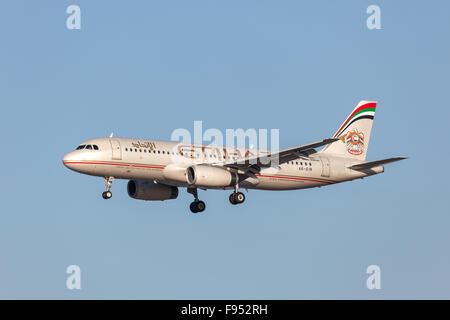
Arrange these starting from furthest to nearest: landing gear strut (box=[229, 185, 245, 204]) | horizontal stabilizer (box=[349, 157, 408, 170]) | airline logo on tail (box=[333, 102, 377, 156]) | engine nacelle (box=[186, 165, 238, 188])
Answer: airline logo on tail (box=[333, 102, 377, 156])
landing gear strut (box=[229, 185, 245, 204])
horizontal stabilizer (box=[349, 157, 408, 170])
engine nacelle (box=[186, 165, 238, 188])

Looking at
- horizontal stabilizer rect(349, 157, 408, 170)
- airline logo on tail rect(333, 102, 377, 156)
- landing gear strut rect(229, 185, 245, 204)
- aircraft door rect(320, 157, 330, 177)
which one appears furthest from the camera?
airline logo on tail rect(333, 102, 377, 156)

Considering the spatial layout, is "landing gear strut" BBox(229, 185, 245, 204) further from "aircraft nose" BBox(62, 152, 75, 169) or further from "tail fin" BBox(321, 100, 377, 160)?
"aircraft nose" BBox(62, 152, 75, 169)

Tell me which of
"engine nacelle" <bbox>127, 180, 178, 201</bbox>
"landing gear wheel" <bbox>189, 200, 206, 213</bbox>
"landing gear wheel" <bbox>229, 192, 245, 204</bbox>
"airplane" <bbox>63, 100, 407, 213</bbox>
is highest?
"airplane" <bbox>63, 100, 407, 213</bbox>

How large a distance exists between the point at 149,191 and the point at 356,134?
17522 millimetres

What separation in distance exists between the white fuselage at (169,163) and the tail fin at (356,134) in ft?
9.22

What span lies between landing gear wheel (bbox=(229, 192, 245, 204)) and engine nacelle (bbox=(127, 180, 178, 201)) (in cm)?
544

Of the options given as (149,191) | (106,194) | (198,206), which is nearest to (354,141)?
(198,206)

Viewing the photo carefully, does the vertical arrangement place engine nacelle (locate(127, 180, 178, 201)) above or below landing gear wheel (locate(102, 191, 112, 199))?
above

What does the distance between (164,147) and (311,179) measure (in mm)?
12400

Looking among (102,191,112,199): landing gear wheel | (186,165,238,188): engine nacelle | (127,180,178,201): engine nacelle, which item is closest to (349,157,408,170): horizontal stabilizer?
(186,165,238,188): engine nacelle

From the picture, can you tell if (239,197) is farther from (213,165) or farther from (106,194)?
(106,194)

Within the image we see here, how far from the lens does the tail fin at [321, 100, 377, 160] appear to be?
7406 cm
